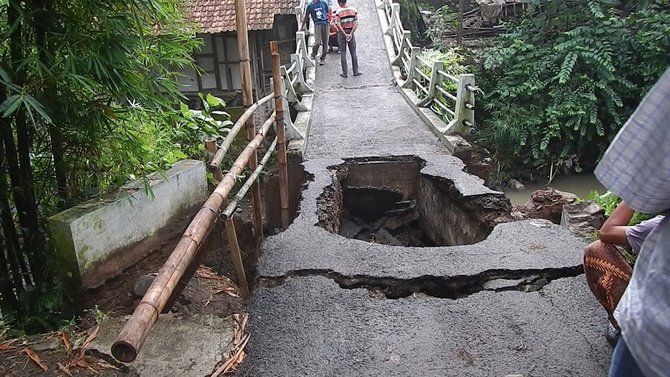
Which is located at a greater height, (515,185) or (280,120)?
(280,120)

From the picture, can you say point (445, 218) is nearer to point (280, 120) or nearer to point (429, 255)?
point (429, 255)

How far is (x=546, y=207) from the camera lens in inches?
190

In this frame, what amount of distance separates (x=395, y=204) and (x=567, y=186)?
7173 mm

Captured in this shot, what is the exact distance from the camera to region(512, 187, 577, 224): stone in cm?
476

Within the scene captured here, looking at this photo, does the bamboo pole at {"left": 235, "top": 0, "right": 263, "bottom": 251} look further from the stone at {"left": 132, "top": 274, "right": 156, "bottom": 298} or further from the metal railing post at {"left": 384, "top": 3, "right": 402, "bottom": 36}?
the metal railing post at {"left": 384, "top": 3, "right": 402, "bottom": 36}

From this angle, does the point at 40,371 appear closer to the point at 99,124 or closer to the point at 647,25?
the point at 99,124

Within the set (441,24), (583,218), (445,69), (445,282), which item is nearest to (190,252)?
(445,282)

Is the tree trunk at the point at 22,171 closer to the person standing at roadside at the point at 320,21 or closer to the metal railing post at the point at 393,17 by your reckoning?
the person standing at roadside at the point at 320,21

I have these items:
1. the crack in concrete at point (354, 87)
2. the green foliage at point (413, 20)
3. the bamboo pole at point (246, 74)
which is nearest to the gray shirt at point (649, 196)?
the bamboo pole at point (246, 74)

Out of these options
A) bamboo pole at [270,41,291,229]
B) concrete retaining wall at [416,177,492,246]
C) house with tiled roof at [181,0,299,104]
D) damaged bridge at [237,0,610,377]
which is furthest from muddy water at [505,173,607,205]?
bamboo pole at [270,41,291,229]

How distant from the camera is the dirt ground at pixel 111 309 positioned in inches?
104

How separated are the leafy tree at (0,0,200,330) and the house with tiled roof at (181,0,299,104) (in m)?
9.91

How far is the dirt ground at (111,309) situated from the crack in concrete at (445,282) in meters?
0.40

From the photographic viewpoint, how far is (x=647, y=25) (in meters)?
11.9
